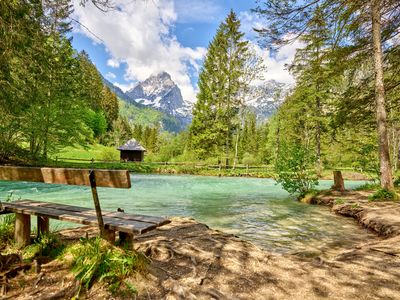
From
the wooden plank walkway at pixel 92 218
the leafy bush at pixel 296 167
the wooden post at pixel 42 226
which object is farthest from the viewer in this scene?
the leafy bush at pixel 296 167

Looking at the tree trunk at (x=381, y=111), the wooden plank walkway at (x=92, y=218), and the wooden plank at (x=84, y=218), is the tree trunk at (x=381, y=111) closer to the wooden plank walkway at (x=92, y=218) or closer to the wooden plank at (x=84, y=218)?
the wooden plank walkway at (x=92, y=218)

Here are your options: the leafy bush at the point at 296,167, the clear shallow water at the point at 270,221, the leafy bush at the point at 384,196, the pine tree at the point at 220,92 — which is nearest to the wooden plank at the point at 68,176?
the clear shallow water at the point at 270,221

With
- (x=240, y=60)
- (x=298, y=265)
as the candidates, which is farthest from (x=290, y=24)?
(x=240, y=60)

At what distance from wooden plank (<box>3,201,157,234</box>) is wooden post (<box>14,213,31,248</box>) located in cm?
15

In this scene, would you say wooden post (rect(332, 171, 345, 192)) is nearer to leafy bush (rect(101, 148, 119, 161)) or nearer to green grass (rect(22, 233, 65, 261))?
green grass (rect(22, 233, 65, 261))

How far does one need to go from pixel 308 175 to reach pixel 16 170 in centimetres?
1196

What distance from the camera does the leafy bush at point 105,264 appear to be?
2.94 metres

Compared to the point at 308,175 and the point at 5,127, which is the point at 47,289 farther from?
the point at 5,127

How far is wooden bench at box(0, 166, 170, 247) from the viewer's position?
10.2ft

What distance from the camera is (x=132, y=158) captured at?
47.2m

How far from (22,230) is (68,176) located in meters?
1.35

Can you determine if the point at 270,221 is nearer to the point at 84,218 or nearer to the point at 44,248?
the point at 84,218

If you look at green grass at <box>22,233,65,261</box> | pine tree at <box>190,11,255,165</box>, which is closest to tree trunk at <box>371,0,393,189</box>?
green grass at <box>22,233,65,261</box>

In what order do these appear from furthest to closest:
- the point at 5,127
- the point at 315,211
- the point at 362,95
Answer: the point at 5,127 < the point at 362,95 < the point at 315,211
